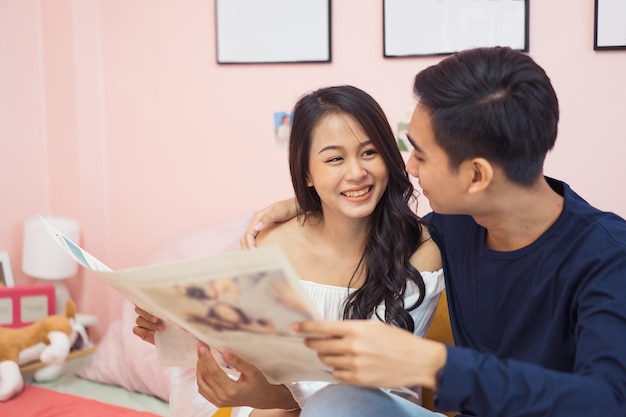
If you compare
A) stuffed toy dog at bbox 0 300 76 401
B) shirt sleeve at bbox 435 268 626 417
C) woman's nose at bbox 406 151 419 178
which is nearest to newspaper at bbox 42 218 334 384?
shirt sleeve at bbox 435 268 626 417

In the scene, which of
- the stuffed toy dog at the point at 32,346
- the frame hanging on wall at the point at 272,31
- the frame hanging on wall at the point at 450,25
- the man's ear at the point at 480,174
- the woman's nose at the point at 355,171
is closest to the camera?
the man's ear at the point at 480,174

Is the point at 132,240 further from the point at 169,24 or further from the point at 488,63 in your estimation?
the point at 488,63

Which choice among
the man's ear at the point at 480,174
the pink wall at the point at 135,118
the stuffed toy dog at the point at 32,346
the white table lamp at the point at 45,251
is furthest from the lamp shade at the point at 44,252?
the man's ear at the point at 480,174

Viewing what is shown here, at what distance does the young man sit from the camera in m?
0.94

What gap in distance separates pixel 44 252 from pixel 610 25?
1.96 meters

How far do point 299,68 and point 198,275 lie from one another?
1.67m

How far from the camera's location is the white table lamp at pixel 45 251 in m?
2.69

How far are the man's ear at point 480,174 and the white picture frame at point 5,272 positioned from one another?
204 cm

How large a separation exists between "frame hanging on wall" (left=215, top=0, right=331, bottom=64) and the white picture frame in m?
1.04

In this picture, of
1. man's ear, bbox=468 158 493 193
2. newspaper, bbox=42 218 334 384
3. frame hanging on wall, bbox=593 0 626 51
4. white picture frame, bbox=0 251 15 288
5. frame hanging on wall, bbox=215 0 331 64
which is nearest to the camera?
newspaper, bbox=42 218 334 384

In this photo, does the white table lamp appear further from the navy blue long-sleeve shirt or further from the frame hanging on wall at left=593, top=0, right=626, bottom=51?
the frame hanging on wall at left=593, top=0, right=626, bottom=51

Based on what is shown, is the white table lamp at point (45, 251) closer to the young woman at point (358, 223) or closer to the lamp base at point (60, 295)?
the lamp base at point (60, 295)

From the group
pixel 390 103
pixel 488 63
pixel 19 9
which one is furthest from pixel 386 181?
pixel 19 9

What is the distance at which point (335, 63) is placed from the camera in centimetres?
247
